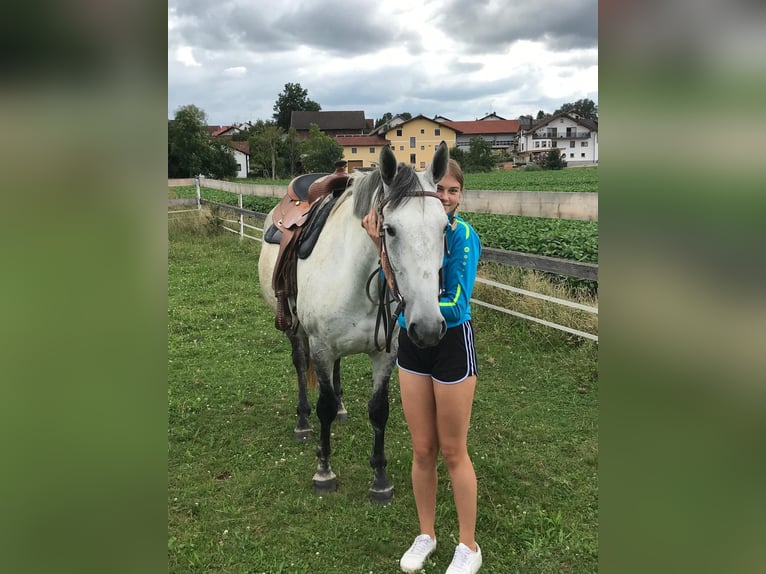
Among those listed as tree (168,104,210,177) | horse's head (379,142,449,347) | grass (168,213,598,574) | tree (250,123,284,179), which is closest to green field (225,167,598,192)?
tree (250,123,284,179)

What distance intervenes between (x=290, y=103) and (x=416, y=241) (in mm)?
84000

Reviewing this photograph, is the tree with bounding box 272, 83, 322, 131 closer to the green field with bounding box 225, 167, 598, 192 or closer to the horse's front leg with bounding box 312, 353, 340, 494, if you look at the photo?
the green field with bounding box 225, 167, 598, 192

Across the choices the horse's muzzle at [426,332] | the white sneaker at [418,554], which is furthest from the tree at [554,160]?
the horse's muzzle at [426,332]

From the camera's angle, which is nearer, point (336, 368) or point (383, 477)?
point (383, 477)

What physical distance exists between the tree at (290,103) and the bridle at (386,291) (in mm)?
80604

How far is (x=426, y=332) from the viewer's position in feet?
6.61

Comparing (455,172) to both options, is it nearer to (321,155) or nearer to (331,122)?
(321,155)

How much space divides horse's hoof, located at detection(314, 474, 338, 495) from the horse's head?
5.76 feet

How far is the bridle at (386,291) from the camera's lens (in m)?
2.20

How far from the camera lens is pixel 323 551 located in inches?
111
